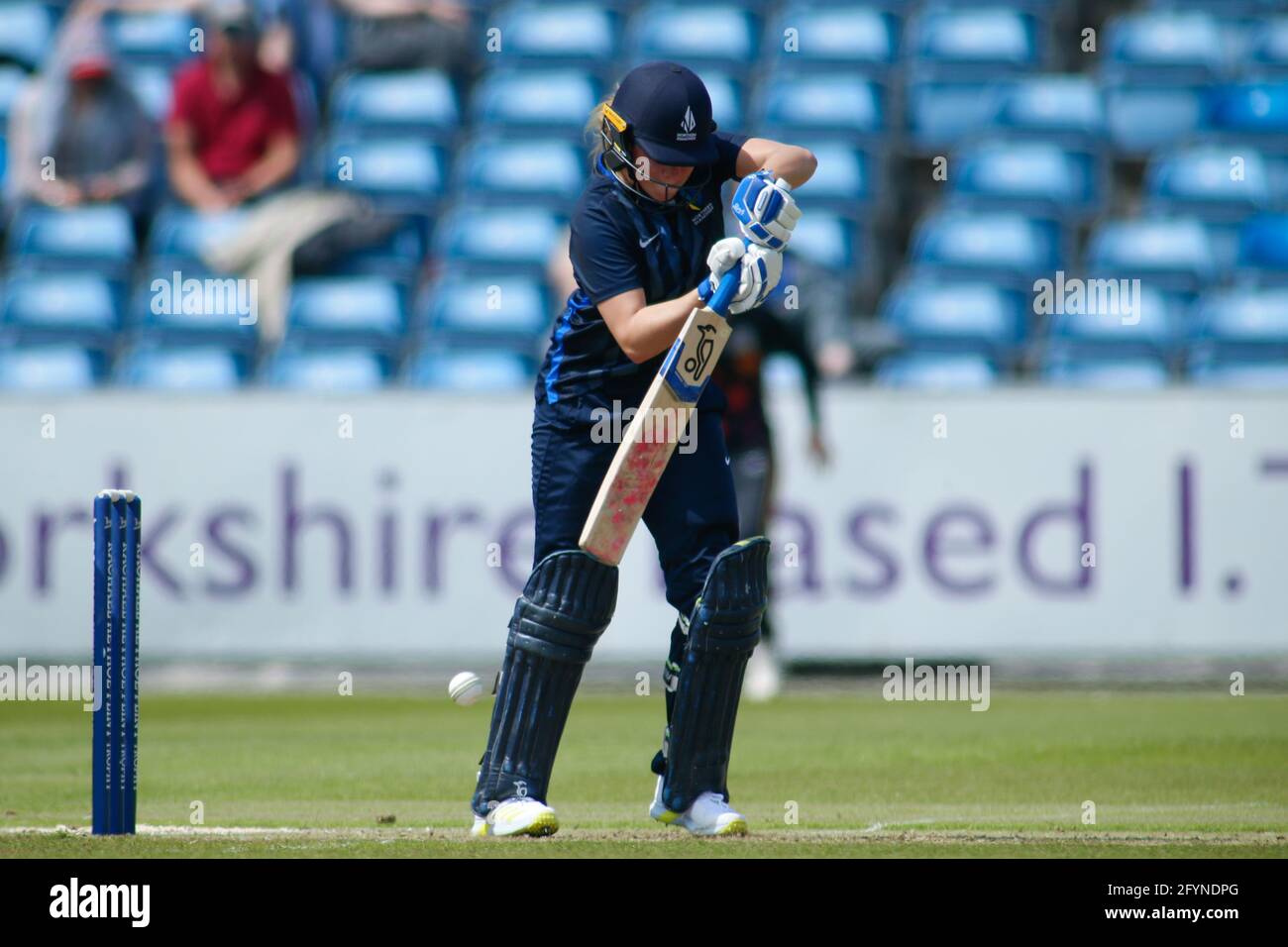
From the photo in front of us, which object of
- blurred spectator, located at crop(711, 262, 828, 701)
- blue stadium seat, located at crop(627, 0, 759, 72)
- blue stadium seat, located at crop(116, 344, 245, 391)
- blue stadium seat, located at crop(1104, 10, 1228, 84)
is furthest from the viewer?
blue stadium seat, located at crop(627, 0, 759, 72)

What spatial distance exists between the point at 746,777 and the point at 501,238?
22.6ft

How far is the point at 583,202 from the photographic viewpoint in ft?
19.1

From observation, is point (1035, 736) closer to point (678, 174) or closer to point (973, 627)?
point (973, 627)

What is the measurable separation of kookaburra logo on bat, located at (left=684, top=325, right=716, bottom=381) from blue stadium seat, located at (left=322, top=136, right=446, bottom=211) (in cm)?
898

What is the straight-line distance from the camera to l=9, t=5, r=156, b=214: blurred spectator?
14.5 m

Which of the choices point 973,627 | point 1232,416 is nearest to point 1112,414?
point 1232,416

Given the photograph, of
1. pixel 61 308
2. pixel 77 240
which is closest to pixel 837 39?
pixel 77 240

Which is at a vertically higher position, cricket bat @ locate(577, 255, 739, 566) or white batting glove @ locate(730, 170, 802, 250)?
white batting glove @ locate(730, 170, 802, 250)

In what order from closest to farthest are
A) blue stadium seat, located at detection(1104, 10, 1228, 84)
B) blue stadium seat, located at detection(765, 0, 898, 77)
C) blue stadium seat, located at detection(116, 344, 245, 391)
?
blue stadium seat, located at detection(116, 344, 245, 391) < blue stadium seat, located at detection(1104, 10, 1228, 84) < blue stadium seat, located at detection(765, 0, 898, 77)

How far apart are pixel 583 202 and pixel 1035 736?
4.01 metres

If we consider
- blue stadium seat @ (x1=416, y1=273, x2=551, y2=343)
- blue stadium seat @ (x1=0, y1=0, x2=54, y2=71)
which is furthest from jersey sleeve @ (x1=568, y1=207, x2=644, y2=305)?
blue stadium seat @ (x1=0, y1=0, x2=54, y2=71)

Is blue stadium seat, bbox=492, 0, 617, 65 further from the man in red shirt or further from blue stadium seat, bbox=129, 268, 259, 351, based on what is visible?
blue stadium seat, bbox=129, 268, 259, 351

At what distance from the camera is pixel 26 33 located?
1606 cm

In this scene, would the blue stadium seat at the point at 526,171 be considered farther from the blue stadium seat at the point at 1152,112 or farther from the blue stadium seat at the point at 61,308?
the blue stadium seat at the point at 1152,112
